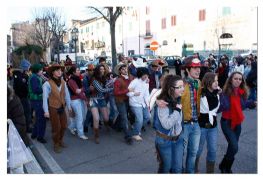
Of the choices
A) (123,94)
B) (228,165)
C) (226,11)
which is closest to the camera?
(228,165)

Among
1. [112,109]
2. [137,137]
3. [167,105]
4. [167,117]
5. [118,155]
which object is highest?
[167,105]

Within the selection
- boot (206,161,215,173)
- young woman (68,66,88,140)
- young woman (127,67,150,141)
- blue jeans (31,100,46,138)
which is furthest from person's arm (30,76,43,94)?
boot (206,161,215,173)

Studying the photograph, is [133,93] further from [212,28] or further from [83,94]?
[212,28]

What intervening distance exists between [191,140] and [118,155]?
185 centimetres

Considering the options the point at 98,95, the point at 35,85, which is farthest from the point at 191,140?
the point at 35,85

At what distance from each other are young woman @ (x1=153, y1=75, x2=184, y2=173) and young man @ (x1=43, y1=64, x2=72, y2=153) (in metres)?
2.67

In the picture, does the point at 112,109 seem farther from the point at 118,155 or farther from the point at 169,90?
the point at 169,90

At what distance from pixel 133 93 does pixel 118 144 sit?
1.12 meters

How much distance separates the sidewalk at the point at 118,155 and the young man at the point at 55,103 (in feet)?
1.40

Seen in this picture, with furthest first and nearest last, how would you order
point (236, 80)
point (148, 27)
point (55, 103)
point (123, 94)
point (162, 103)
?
point (148, 27) < point (123, 94) < point (55, 103) < point (236, 80) < point (162, 103)

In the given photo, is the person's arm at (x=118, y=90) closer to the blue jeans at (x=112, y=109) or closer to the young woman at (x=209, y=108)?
the blue jeans at (x=112, y=109)

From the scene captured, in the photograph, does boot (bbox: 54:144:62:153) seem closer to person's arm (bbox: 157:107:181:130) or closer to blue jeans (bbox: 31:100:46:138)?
blue jeans (bbox: 31:100:46:138)

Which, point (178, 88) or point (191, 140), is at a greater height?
point (178, 88)

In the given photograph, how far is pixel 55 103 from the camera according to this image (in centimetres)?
572
